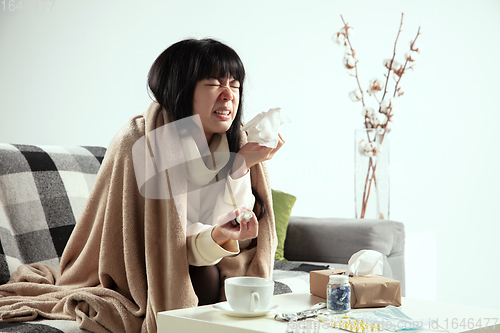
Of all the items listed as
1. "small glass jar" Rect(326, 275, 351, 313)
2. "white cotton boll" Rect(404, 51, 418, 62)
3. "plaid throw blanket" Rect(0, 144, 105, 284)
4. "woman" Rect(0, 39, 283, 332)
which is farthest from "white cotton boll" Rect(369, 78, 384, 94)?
"small glass jar" Rect(326, 275, 351, 313)

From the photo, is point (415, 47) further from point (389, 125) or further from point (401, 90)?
point (389, 125)

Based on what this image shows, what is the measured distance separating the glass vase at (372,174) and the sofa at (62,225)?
248 millimetres

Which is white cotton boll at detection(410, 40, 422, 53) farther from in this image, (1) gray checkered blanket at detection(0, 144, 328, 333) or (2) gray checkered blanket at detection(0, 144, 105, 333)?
(2) gray checkered blanket at detection(0, 144, 105, 333)

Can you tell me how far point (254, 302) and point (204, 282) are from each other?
1.26ft

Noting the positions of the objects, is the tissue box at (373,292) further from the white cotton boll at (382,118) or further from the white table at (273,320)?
the white cotton boll at (382,118)

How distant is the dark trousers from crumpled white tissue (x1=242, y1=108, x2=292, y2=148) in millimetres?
302

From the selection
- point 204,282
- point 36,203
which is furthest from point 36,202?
point 204,282

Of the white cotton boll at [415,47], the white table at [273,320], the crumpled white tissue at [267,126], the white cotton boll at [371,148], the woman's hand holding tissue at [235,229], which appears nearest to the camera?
the white table at [273,320]

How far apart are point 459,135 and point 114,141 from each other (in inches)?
80.1

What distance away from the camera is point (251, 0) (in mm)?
2637

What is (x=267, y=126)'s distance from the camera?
1060 mm

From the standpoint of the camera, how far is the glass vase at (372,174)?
2027 mm

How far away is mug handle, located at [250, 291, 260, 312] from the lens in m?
0.69

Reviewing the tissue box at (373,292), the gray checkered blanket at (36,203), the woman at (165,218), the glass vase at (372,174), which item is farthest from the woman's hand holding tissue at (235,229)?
the glass vase at (372,174)
